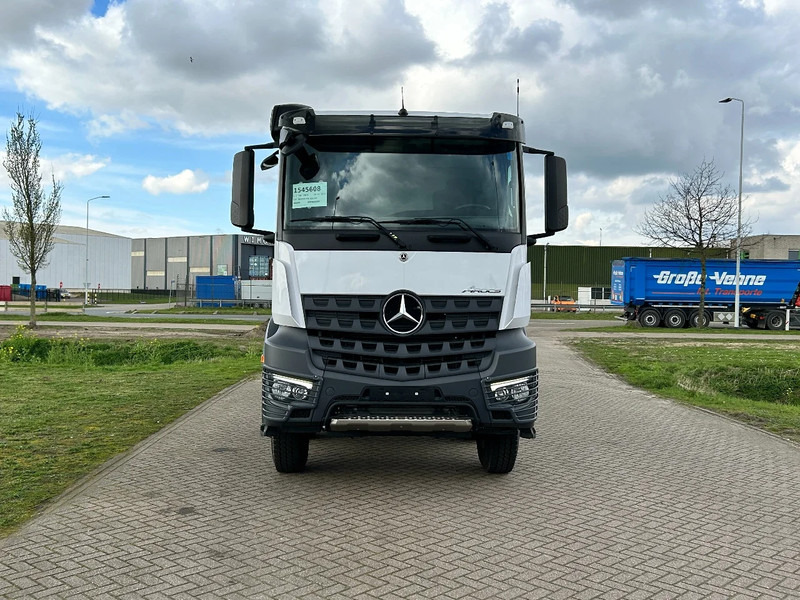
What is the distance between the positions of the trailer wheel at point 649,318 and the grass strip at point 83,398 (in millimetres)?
21615

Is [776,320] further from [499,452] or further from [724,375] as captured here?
[499,452]

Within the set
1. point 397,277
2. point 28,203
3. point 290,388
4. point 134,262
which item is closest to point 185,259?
point 134,262

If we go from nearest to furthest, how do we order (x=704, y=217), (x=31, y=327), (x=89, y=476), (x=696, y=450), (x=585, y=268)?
(x=89, y=476), (x=696, y=450), (x=31, y=327), (x=704, y=217), (x=585, y=268)

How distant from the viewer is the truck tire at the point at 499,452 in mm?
6559

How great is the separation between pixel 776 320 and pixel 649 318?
5728 millimetres

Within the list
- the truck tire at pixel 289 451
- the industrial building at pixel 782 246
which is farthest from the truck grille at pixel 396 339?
the industrial building at pixel 782 246

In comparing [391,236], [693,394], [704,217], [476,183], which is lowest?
[693,394]

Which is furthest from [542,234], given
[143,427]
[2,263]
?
[2,263]

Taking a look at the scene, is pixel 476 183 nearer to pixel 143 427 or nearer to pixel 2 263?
pixel 143 427

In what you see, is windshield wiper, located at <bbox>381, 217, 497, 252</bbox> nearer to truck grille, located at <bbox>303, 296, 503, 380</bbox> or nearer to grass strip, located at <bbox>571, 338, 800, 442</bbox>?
truck grille, located at <bbox>303, 296, 503, 380</bbox>

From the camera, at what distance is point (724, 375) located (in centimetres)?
1666

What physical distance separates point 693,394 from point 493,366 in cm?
928

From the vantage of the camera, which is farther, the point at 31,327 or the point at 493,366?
the point at 31,327

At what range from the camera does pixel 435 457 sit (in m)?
7.67
